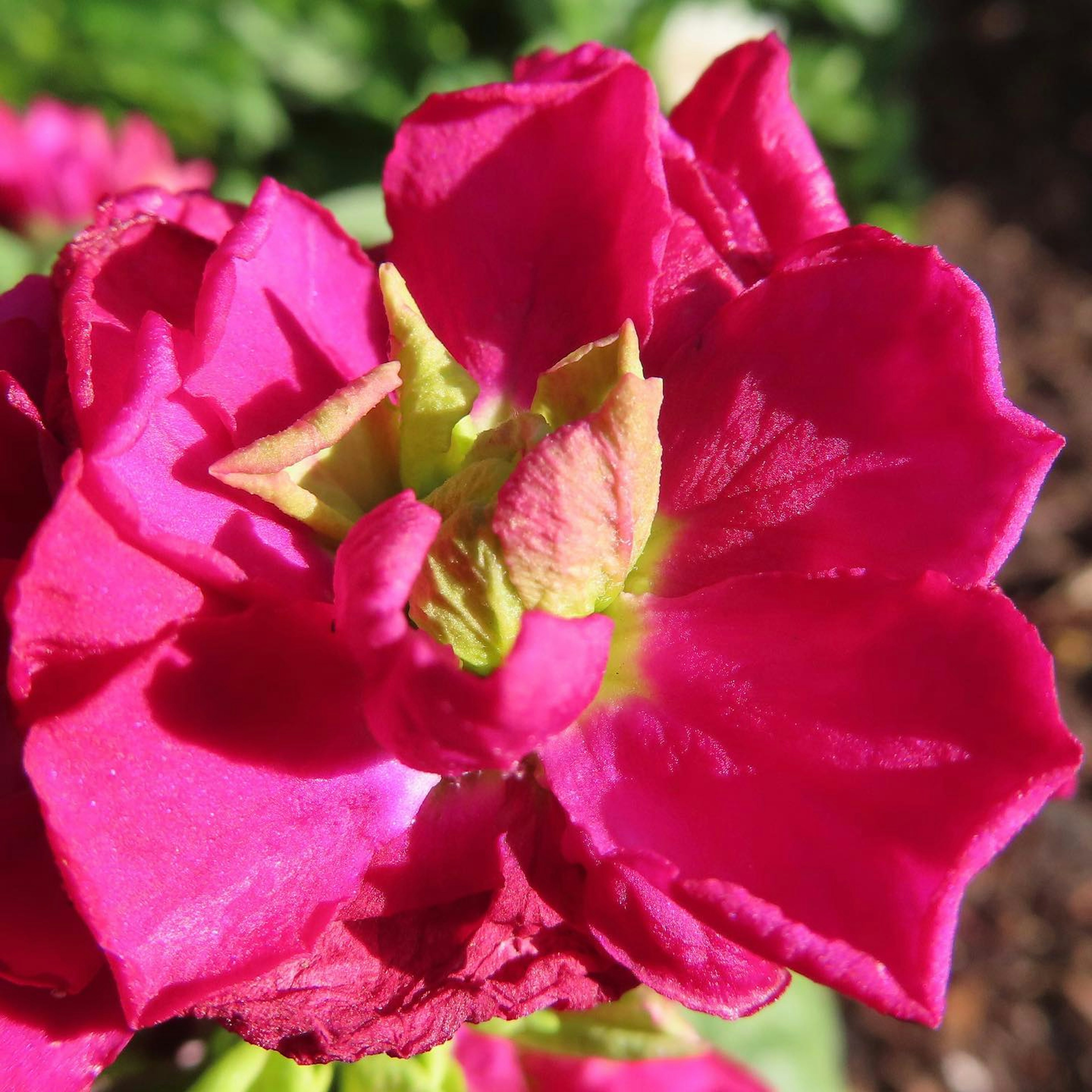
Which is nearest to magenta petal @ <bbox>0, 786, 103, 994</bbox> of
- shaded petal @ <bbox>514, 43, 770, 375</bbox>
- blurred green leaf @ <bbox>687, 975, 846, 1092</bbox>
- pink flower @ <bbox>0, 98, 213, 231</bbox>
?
shaded petal @ <bbox>514, 43, 770, 375</bbox>

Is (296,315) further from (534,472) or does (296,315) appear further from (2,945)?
(2,945)

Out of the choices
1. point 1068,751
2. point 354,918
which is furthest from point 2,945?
point 1068,751

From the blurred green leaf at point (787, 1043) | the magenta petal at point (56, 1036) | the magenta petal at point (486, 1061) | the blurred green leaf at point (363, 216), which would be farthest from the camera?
the blurred green leaf at point (787, 1043)

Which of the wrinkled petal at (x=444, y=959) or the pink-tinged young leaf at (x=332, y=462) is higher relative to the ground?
the pink-tinged young leaf at (x=332, y=462)

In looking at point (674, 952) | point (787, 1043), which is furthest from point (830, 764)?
point (787, 1043)

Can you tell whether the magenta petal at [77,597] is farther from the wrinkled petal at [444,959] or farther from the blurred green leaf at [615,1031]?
the blurred green leaf at [615,1031]

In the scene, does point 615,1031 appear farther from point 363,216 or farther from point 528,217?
point 363,216

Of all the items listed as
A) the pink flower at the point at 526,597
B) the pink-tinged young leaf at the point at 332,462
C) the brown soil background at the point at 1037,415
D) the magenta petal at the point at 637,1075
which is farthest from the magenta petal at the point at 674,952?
the brown soil background at the point at 1037,415
